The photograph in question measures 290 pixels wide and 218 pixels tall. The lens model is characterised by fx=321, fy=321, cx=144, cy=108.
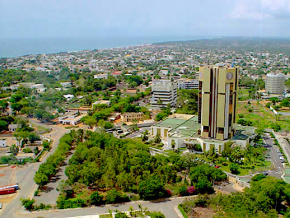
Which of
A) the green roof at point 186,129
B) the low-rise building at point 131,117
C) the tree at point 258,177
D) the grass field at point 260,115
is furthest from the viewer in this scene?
the low-rise building at point 131,117

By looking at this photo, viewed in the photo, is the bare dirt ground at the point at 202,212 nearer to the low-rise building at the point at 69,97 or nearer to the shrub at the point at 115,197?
the shrub at the point at 115,197

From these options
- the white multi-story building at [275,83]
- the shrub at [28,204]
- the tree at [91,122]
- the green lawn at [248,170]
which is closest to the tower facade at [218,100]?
the green lawn at [248,170]

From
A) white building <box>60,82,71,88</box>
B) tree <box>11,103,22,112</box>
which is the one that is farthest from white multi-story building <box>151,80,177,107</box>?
white building <box>60,82,71,88</box>

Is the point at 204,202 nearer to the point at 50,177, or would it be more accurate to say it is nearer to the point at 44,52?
the point at 50,177

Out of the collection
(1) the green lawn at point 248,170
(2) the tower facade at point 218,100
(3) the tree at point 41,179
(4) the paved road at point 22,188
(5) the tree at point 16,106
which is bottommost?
(4) the paved road at point 22,188

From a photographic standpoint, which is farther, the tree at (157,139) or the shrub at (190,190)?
the tree at (157,139)

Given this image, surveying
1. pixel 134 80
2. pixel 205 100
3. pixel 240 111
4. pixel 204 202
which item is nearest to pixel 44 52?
pixel 134 80

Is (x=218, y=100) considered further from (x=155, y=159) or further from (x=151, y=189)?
(x=151, y=189)
